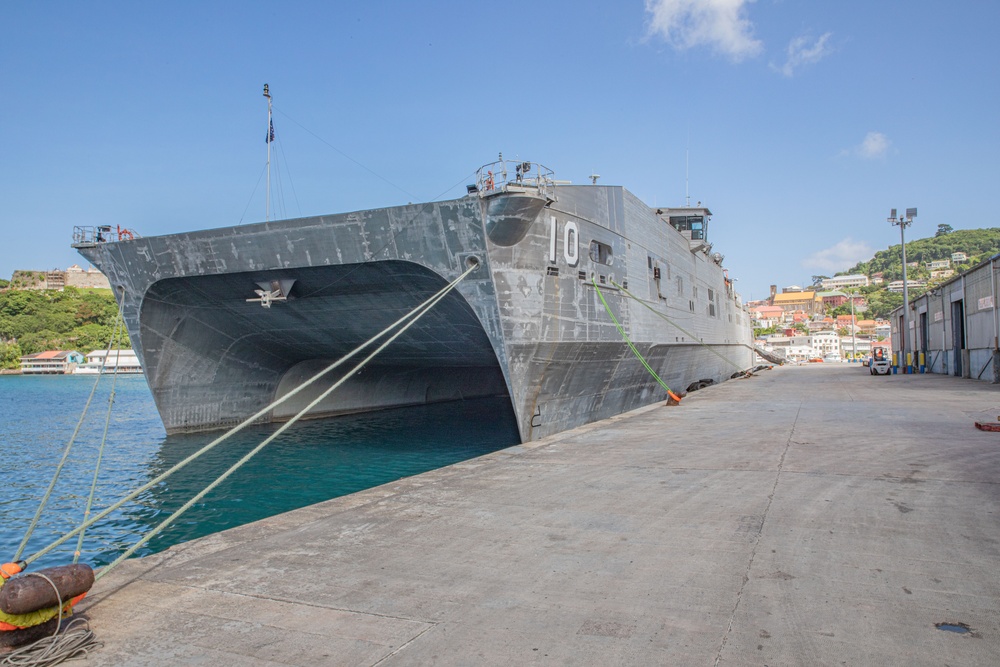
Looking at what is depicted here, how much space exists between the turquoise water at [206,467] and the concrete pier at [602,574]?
4669 millimetres

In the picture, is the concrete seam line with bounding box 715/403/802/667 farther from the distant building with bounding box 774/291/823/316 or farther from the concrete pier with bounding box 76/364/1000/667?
the distant building with bounding box 774/291/823/316

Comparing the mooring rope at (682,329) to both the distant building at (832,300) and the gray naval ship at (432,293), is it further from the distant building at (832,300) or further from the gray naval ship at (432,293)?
the distant building at (832,300)

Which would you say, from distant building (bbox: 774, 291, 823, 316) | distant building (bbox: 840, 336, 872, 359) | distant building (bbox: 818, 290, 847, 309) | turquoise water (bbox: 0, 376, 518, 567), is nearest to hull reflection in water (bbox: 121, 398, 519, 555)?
turquoise water (bbox: 0, 376, 518, 567)

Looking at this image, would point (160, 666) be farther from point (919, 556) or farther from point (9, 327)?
point (9, 327)

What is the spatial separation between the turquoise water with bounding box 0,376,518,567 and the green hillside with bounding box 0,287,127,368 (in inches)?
3195

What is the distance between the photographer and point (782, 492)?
21.0 feet

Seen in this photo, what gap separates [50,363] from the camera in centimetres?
9362

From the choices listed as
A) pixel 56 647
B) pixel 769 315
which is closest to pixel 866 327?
pixel 769 315

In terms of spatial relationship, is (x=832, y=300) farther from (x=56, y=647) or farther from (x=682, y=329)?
(x=56, y=647)

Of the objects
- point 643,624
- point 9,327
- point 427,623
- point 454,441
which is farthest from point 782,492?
point 9,327

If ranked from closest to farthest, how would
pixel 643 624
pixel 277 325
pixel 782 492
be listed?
pixel 643 624 < pixel 782 492 < pixel 277 325

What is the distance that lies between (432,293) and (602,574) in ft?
31.5

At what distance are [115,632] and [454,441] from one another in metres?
14.4

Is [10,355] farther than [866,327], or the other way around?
[866,327]
